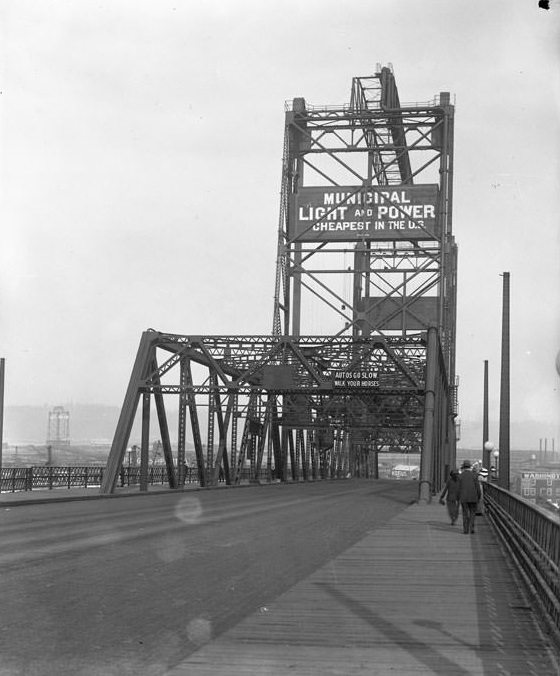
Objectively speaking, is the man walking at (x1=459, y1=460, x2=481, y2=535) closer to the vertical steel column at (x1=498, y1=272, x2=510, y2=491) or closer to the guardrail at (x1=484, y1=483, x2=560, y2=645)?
the guardrail at (x1=484, y1=483, x2=560, y2=645)

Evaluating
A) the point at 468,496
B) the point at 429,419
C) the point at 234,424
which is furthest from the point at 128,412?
the point at 468,496

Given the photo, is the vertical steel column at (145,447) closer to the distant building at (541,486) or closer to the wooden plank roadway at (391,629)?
the distant building at (541,486)

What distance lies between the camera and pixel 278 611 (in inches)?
389

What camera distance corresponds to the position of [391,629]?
354 inches

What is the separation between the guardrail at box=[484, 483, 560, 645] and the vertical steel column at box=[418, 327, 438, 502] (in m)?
21.3

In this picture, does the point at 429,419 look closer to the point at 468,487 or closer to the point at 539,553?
the point at 468,487

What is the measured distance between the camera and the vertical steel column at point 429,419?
3606 cm

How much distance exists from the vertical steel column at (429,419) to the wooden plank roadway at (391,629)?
21.6m

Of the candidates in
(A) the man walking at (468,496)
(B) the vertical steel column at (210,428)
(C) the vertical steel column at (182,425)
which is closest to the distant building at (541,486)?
(B) the vertical steel column at (210,428)

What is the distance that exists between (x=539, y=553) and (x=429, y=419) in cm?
2854

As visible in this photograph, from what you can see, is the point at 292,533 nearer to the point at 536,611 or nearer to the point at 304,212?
the point at 536,611

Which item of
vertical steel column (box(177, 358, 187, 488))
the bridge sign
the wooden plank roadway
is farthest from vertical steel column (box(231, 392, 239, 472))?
the wooden plank roadway

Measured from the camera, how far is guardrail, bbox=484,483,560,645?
8.38 metres

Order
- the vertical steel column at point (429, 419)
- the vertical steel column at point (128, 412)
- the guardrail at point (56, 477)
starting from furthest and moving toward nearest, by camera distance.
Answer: the vertical steel column at point (128, 412) → the guardrail at point (56, 477) → the vertical steel column at point (429, 419)
